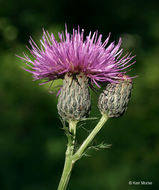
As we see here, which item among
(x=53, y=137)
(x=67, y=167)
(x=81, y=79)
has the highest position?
(x=81, y=79)

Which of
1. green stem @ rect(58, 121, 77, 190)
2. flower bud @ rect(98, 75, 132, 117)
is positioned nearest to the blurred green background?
flower bud @ rect(98, 75, 132, 117)

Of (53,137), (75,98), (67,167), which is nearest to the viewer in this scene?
(67,167)

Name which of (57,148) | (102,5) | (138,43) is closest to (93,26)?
(102,5)

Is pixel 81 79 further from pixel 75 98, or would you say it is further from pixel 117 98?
pixel 117 98

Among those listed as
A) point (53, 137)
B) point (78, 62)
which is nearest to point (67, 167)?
point (78, 62)

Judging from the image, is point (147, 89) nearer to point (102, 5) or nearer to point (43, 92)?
point (43, 92)

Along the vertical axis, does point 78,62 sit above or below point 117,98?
above
